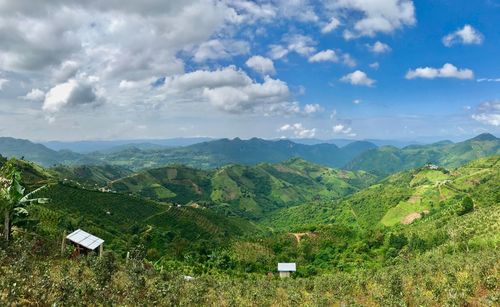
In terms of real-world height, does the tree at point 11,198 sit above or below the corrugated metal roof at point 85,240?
above

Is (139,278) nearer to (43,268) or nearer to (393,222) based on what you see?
(43,268)

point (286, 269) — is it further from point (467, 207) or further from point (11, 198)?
point (467, 207)

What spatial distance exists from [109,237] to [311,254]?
66759 millimetres

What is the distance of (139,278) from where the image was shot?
31.8 m

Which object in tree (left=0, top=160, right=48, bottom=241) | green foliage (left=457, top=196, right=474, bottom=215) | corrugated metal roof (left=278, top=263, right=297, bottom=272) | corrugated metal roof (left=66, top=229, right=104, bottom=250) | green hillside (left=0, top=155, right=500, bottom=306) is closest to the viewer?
green hillside (left=0, top=155, right=500, bottom=306)

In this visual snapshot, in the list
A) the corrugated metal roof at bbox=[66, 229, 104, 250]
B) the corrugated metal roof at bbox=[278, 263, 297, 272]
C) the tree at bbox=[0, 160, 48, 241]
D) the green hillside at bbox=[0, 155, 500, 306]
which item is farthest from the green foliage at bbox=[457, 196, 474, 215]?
the tree at bbox=[0, 160, 48, 241]

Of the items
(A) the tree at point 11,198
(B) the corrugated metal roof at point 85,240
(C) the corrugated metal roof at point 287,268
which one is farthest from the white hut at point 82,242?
(C) the corrugated metal roof at point 287,268

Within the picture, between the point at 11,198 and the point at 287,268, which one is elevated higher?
the point at 11,198

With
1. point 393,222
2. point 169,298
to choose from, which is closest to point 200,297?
point 169,298

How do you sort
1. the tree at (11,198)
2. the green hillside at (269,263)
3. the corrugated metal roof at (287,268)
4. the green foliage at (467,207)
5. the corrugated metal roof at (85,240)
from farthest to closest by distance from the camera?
the green foliage at (467,207) → the corrugated metal roof at (287,268) → the corrugated metal roof at (85,240) → the tree at (11,198) → the green hillside at (269,263)

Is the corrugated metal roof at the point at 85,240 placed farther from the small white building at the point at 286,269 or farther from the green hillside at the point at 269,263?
the small white building at the point at 286,269

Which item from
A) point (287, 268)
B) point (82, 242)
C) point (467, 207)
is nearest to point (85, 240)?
point (82, 242)

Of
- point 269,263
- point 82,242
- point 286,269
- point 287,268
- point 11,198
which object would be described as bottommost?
Answer: point 269,263

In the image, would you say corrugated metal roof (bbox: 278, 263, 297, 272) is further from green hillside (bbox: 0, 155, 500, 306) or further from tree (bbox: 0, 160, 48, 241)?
tree (bbox: 0, 160, 48, 241)
